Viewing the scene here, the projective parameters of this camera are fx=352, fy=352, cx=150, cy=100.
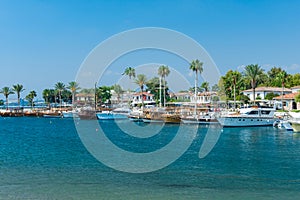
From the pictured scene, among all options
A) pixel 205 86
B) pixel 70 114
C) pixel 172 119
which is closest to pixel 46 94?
pixel 70 114

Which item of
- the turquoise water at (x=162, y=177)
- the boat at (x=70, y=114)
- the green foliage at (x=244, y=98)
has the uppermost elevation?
the green foliage at (x=244, y=98)

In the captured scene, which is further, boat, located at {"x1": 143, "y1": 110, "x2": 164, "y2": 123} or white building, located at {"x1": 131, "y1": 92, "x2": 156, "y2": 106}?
white building, located at {"x1": 131, "y1": 92, "x2": 156, "y2": 106}

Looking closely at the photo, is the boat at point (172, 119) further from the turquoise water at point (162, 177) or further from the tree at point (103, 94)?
the tree at point (103, 94)

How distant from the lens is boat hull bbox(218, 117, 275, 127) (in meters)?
55.6

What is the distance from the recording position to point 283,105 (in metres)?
79.0

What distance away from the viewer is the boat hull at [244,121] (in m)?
55.6

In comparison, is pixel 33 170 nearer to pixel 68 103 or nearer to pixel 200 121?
pixel 200 121

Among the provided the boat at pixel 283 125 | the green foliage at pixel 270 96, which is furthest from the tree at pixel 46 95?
the boat at pixel 283 125

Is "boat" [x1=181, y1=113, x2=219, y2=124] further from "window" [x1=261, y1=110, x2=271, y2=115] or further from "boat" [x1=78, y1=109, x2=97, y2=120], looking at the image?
"boat" [x1=78, y1=109, x2=97, y2=120]

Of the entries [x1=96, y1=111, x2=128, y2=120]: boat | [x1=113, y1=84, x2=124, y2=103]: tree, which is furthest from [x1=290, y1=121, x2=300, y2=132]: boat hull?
[x1=113, y1=84, x2=124, y2=103]: tree

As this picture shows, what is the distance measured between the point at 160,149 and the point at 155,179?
1306 cm

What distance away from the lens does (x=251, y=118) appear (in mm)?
58094

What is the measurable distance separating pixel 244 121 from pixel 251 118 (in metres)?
2.39

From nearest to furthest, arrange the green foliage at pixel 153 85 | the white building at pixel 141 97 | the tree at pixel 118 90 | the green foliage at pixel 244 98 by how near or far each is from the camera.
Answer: the green foliage at pixel 244 98, the white building at pixel 141 97, the green foliage at pixel 153 85, the tree at pixel 118 90
